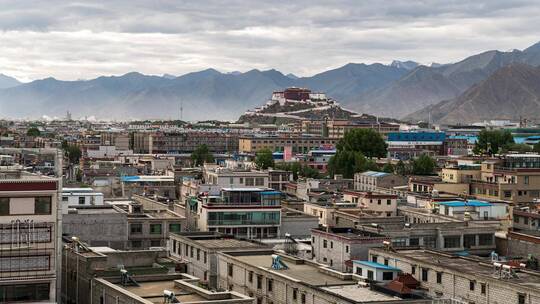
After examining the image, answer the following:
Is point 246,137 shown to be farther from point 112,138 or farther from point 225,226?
point 225,226

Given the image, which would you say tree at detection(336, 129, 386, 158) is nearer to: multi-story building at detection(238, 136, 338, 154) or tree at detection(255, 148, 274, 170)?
tree at detection(255, 148, 274, 170)

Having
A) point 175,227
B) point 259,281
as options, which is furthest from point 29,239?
point 175,227

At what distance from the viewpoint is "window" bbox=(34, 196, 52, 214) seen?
29.5 metres

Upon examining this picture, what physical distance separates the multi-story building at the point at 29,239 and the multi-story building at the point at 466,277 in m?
13.6

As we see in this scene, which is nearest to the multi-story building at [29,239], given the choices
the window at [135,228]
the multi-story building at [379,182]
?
the window at [135,228]

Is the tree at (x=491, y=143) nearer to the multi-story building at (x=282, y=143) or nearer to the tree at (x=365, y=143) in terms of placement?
the tree at (x=365, y=143)

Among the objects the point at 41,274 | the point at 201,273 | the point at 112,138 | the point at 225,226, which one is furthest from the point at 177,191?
the point at 112,138

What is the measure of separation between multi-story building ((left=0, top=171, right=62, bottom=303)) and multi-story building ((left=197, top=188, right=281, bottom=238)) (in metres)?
22.2

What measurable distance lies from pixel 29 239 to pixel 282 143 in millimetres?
131274

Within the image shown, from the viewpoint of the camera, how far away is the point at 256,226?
171ft

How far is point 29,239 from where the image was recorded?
1157 inches

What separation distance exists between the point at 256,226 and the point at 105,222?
27.9 feet

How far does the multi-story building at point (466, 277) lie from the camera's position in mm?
31484

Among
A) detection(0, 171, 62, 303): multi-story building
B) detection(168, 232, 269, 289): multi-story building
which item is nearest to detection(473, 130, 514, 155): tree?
detection(168, 232, 269, 289): multi-story building
